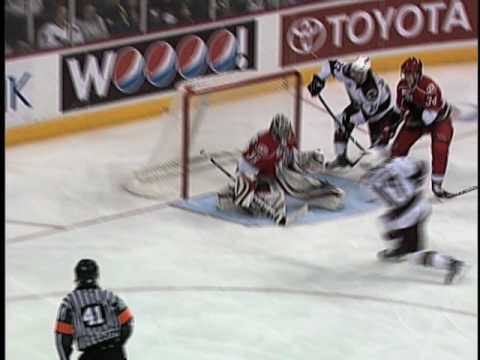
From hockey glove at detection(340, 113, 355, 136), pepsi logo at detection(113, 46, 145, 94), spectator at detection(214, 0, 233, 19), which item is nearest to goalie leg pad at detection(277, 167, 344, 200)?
hockey glove at detection(340, 113, 355, 136)

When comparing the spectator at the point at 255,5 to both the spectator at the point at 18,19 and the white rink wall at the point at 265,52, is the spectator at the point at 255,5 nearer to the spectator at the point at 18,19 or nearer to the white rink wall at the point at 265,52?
the white rink wall at the point at 265,52

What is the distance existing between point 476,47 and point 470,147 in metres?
2.08

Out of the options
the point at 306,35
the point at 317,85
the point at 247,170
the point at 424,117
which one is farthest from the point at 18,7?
the point at 424,117

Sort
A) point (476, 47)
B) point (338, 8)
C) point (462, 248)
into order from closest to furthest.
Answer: point (462, 248) → point (338, 8) → point (476, 47)

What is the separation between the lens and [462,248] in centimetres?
734

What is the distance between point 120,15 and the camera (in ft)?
29.9

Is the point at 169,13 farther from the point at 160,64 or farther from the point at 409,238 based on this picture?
the point at 409,238

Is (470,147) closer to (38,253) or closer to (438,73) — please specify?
(438,73)

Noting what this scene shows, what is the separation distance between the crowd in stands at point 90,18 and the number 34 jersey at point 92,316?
3.91 m

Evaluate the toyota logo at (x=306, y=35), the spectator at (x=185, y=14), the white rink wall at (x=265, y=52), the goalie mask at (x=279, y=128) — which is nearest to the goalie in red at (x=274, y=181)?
the goalie mask at (x=279, y=128)

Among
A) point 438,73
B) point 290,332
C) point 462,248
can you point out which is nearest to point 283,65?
point 438,73

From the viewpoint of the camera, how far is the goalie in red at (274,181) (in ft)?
24.6

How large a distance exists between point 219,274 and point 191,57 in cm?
286

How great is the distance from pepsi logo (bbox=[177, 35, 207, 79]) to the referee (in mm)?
4632
